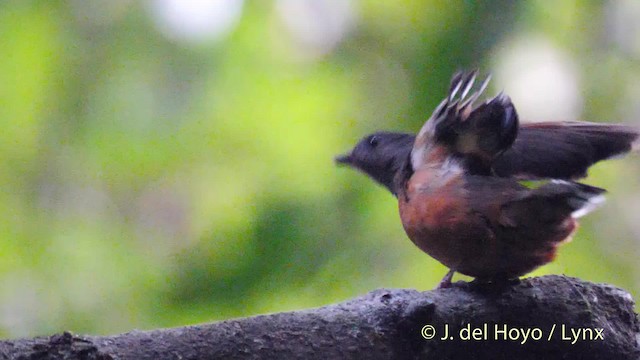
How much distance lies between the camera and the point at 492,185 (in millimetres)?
2910

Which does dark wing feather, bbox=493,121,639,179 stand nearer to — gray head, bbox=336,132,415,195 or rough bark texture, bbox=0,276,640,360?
gray head, bbox=336,132,415,195

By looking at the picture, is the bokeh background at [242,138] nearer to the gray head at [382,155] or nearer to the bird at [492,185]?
the gray head at [382,155]

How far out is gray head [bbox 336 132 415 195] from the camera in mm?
3680

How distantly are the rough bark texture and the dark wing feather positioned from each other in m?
0.61

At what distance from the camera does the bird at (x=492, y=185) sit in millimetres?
2762

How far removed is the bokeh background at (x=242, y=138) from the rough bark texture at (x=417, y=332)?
1.03m

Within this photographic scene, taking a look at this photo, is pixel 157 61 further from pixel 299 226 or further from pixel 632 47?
pixel 632 47

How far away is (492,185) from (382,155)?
35.4 inches

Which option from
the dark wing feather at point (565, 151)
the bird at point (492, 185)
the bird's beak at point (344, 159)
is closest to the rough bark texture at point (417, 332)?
the bird at point (492, 185)

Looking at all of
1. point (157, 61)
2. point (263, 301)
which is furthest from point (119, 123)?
point (263, 301)

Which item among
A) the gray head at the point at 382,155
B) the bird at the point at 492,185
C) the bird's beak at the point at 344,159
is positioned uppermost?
the bird's beak at the point at 344,159

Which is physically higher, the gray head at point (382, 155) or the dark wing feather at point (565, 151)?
the gray head at point (382, 155)

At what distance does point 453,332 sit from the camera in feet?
7.88

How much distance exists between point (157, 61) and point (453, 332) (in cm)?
315
